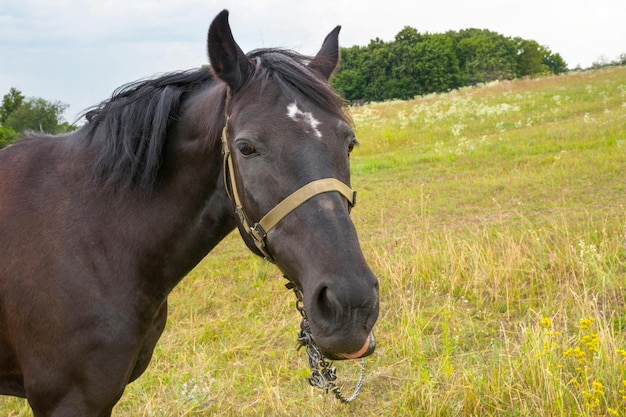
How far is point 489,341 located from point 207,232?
2.83 metres

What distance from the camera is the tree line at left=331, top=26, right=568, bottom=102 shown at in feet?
218

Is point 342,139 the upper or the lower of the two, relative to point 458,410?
upper

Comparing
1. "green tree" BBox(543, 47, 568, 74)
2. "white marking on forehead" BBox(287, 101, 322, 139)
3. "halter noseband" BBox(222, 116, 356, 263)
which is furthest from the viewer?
"green tree" BBox(543, 47, 568, 74)

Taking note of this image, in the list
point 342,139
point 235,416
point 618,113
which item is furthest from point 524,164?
point 342,139

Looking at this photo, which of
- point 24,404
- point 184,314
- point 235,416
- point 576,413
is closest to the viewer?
point 576,413

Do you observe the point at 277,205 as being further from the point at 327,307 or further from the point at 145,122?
the point at 145,122

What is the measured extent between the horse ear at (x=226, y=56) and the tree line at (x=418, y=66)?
61862 millimetres

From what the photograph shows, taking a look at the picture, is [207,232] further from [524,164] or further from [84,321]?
[524,164]

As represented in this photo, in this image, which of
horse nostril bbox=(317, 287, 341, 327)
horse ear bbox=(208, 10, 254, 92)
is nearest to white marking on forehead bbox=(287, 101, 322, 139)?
horse ear bbox=(208, 10, 254, 92)

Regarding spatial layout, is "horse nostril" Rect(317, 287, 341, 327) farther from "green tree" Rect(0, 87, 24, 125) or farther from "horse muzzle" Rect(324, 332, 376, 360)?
"green tree" Rect(0, 87, 24, 125)

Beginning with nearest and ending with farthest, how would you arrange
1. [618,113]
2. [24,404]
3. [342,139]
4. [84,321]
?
[342,139] < [84,321] < [24,404] < [618,113]

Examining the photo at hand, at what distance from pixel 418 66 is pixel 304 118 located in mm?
68381

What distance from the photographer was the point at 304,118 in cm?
195

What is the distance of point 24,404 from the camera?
12.9 feet
